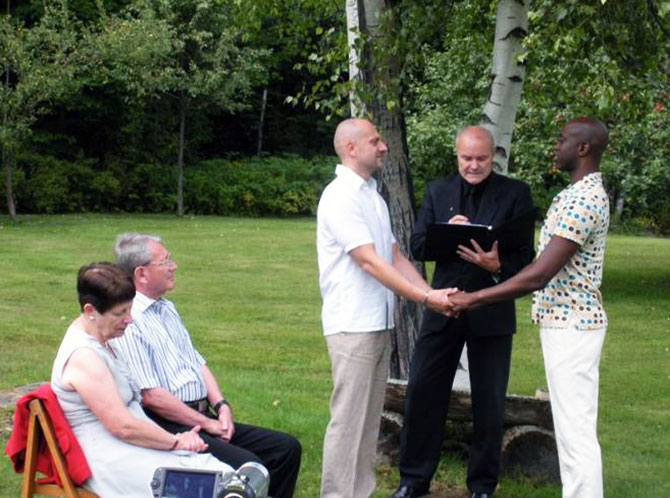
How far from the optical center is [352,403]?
605 centimetres

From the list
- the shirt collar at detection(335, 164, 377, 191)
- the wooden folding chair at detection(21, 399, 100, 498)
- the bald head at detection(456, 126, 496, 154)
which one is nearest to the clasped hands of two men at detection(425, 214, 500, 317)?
the bald head at detection(456, 126, 496, 154)

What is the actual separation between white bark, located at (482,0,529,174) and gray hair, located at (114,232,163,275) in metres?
2.88

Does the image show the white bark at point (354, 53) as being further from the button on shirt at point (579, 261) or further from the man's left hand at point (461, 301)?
the button on shirt at point (579, 261)

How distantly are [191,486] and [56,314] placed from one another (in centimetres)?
1049

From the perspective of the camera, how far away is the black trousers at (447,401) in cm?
648

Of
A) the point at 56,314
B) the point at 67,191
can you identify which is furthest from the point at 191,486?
the point at 67,191

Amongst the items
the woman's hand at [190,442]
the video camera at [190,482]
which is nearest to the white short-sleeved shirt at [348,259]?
the woman's hand at [190,442]

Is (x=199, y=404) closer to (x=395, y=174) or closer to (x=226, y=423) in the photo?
(x=226, y=423)

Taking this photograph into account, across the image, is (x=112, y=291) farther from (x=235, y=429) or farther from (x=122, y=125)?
(x=122, y=125)

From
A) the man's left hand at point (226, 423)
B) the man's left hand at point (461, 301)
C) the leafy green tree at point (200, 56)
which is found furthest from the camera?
the leafy green tree at point (200, 56)

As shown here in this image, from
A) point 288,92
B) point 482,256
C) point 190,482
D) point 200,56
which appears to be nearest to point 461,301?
point 482,256

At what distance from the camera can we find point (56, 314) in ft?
49.0

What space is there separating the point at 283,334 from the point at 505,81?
6.94 m

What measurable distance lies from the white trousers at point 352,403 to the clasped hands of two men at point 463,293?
12.8 inches
